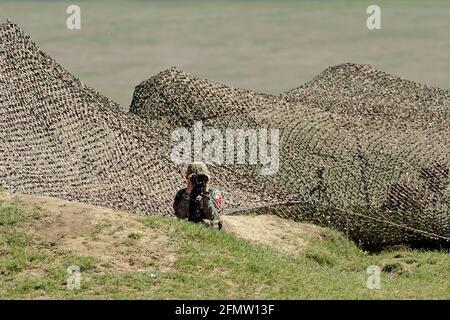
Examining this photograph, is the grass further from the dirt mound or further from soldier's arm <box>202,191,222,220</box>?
soldier's arm <box>202,191,222,220</box>

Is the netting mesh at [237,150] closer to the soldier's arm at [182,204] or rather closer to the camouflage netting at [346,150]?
the camouflage netting at [346,150]

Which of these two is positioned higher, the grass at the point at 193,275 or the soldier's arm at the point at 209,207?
the soldier's arm at the point at 209,207

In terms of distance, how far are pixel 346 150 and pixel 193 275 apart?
38.5 feet

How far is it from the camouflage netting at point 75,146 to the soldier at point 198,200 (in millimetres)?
3379

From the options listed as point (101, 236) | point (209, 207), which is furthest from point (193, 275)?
point (209, 207)

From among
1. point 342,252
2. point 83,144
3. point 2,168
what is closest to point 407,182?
point 342,252

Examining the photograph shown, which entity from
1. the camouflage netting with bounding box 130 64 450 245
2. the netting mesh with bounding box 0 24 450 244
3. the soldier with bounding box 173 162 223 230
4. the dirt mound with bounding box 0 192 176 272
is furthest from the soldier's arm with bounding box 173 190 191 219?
the camouflage netting with bounding box 130 64 450 245

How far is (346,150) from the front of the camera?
96.4 feet

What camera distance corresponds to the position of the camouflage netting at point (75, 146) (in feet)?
85.5

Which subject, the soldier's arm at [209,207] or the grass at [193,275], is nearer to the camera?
the grass at [193,275]

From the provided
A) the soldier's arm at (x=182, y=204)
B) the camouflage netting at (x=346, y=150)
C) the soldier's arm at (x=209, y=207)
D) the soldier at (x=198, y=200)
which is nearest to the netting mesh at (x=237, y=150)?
the camouflage netting at (x=346, y=150)

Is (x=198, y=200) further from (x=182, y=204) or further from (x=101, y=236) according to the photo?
(x=101, y=236)

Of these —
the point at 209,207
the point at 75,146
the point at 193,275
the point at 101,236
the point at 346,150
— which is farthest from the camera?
the point at 346,150
